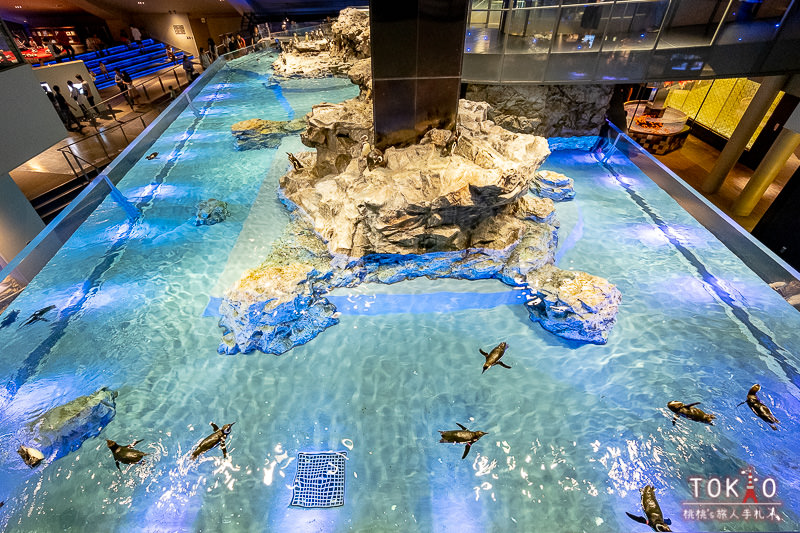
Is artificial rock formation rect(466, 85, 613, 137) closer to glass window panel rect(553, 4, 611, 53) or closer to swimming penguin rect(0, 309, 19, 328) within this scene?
glass window panel rect(553, 4, 611, 53)

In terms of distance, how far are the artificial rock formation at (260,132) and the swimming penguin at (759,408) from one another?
44.1ft

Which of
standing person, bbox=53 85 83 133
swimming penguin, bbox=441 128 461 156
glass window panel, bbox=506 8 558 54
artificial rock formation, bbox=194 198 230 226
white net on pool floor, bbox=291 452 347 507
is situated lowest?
white net on pool floor, bbox=291 452 347 507

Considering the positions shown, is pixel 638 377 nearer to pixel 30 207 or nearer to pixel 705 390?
pixel 705 390

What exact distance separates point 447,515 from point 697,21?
57.9ft

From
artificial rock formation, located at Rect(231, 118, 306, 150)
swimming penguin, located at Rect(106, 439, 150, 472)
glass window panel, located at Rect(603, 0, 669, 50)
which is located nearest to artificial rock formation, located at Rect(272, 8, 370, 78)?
artificial rock formation, located at Rect(231, 118, 306, 150)

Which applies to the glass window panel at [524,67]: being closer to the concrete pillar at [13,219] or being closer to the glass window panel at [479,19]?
the glass window panel at [479,19]

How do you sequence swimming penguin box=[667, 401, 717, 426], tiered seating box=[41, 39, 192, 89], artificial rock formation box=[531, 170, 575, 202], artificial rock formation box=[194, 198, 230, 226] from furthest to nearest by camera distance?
1. tiered seating box=[41, 39, 192, 89]
2. artificial rock formation box=[531, 170, 575, 202]
3. artificial rock formation box=[194, 198, 230, 226]
4. swimming penguin box=[667, 401, 717, 426]

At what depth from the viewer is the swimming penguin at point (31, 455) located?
455 centimetres

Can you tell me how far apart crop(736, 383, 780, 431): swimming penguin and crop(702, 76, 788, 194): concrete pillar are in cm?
976

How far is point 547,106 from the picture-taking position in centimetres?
1210

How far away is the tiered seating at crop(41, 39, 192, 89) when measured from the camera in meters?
19.2

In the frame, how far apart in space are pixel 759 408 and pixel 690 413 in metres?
1.05

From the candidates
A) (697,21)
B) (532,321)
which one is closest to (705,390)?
(532,321)

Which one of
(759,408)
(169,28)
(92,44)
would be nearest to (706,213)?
(759,408)
